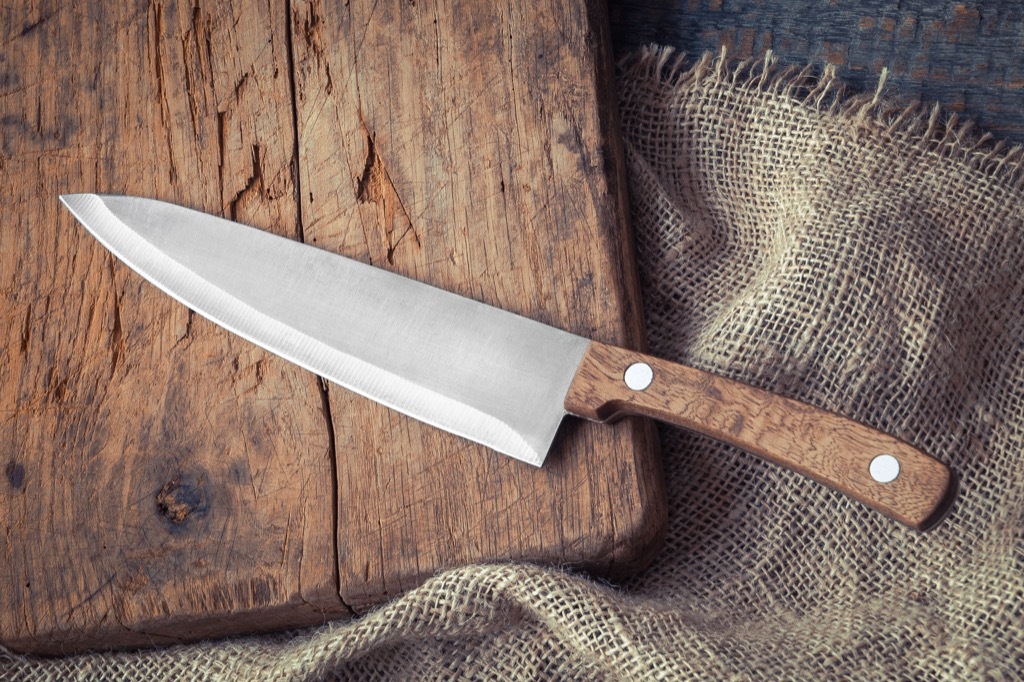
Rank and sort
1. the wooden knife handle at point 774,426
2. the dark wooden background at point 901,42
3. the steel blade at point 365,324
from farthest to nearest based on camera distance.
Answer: the dark wooden background at point 901,42 → the steel blade at point 365,324 → the wooden knife handle at point 774,426

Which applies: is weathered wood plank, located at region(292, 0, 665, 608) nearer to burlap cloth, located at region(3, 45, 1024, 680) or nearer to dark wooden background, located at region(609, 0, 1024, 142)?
burlap cloth, located at region(3, 45, 1024, 680)

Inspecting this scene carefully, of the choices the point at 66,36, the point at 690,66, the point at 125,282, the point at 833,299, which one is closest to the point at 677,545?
the point at 833,299

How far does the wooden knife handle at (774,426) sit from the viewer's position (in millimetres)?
773

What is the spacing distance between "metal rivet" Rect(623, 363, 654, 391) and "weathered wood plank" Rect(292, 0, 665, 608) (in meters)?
0.09

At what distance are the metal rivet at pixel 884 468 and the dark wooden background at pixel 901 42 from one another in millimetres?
523

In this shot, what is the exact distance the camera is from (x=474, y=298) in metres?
0.98

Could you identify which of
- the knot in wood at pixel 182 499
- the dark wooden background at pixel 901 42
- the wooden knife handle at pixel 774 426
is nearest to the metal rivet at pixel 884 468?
the wooden knife handle at pixel 774 426

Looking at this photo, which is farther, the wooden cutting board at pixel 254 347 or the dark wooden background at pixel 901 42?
the dark wooden background at pixel 901 42

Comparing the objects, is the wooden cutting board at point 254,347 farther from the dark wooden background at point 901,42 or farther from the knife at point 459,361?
the dark wooden background at point 901,42

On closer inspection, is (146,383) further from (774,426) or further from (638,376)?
(774,426)

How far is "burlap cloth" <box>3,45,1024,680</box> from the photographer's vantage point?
0.88m

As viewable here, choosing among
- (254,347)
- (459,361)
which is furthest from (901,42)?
(254,347)

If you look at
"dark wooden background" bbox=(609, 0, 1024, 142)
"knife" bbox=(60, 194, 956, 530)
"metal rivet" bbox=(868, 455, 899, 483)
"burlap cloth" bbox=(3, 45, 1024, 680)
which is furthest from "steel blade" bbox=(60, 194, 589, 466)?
"dark wooden background" bbox=(609, 0, 1024, 142)

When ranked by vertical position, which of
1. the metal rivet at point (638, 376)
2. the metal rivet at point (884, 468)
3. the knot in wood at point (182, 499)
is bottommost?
the knot in wood at point (182, 499)
